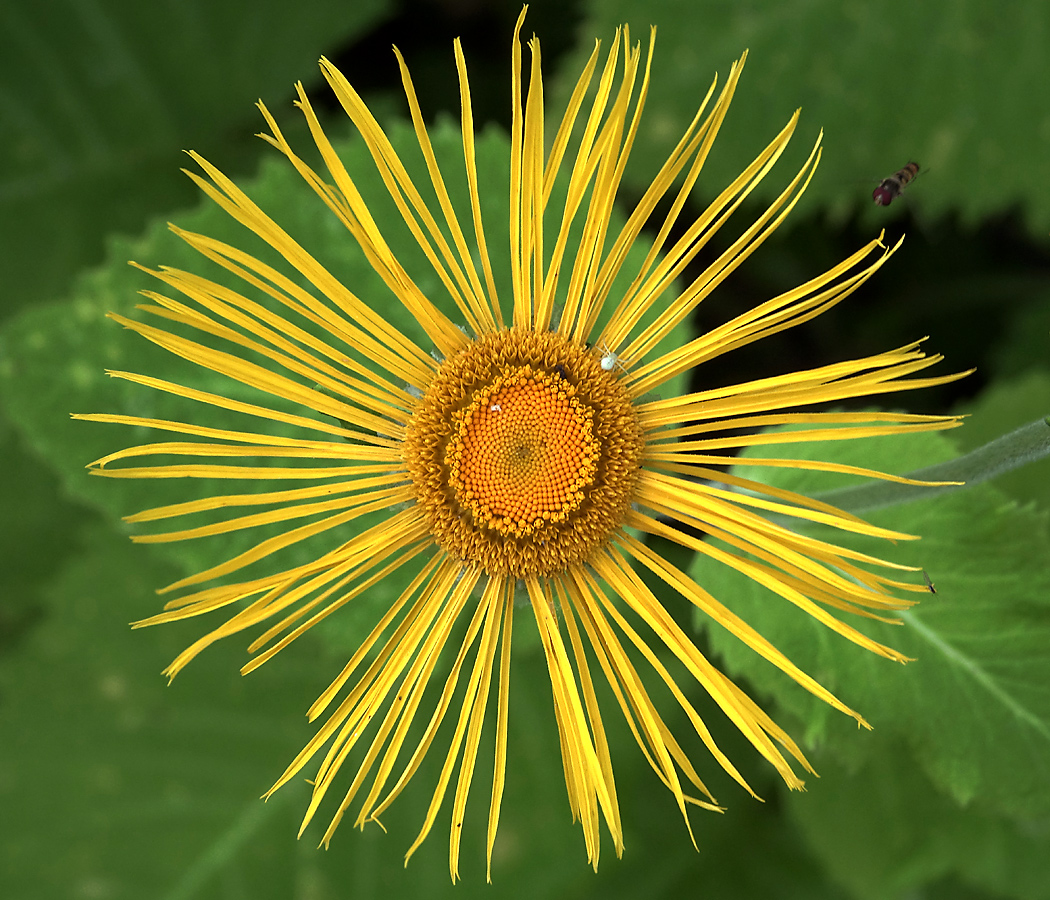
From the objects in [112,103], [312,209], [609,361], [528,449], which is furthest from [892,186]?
[112,103]

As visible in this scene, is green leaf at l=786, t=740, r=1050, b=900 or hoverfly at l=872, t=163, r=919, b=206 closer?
hoverfly at l=872, t=163, r=919, b=206

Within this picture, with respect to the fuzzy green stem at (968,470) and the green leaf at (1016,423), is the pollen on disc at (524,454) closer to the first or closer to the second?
the fuzzy green stem at (968,470)

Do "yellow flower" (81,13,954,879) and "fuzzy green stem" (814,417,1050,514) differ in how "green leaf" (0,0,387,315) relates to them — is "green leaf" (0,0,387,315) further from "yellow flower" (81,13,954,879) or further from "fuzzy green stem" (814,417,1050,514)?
"fuzzy green stem" (814,417,1050,514)

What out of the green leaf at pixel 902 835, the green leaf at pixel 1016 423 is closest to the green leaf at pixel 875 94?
Result: the green leaf at pixel 1016 423

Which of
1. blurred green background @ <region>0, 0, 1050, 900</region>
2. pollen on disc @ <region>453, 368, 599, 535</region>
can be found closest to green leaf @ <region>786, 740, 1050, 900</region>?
blurred green background @ <region>0, 0, 1050, 900</region>

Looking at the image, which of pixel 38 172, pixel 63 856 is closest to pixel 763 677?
pixel 63 856

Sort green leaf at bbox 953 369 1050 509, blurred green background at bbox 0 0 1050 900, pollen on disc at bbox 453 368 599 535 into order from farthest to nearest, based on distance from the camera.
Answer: blurred green background at bbox 0 0 1050 900, green leaf at bbox 953 369 1050 509, pollen on disc at bbox 453 368 599 535
